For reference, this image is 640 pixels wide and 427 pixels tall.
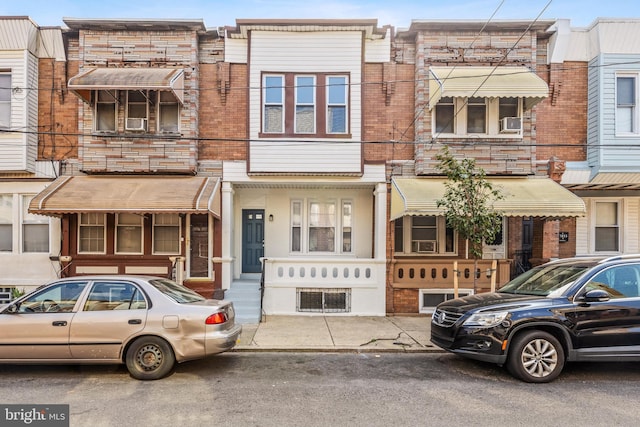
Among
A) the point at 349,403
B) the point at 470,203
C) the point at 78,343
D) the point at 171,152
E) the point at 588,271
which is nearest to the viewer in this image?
the point at 349,403

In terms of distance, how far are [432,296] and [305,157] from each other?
516cm

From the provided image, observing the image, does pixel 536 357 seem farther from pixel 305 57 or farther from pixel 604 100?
pixel 305 57

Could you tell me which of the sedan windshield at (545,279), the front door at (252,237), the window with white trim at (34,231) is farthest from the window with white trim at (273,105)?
the sedan windshield at (545,279)

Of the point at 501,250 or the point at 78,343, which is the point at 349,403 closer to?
the point at 78,343

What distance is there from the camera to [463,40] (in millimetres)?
11562

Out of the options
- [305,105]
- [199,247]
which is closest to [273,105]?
[305,105]

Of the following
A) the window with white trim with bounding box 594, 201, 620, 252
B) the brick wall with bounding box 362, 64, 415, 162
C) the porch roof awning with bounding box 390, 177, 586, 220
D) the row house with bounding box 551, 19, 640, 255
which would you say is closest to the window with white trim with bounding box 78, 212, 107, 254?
the brick wall with bounding box 362, 64, 415, 162

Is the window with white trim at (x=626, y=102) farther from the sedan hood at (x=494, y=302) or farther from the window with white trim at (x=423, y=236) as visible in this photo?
the sedan hood at (x=494, y=302)

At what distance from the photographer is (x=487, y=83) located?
10.6m

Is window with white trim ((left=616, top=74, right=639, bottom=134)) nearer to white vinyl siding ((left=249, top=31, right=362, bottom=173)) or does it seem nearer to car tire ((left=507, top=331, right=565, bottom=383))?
white vinyl siding ((left=249, top=31, right=362, bottom=173))

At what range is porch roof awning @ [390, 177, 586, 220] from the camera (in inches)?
405

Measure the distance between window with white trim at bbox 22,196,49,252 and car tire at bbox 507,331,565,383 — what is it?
38.7 feet

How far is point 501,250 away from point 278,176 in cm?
685

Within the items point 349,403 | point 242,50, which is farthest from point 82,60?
point 349,403
